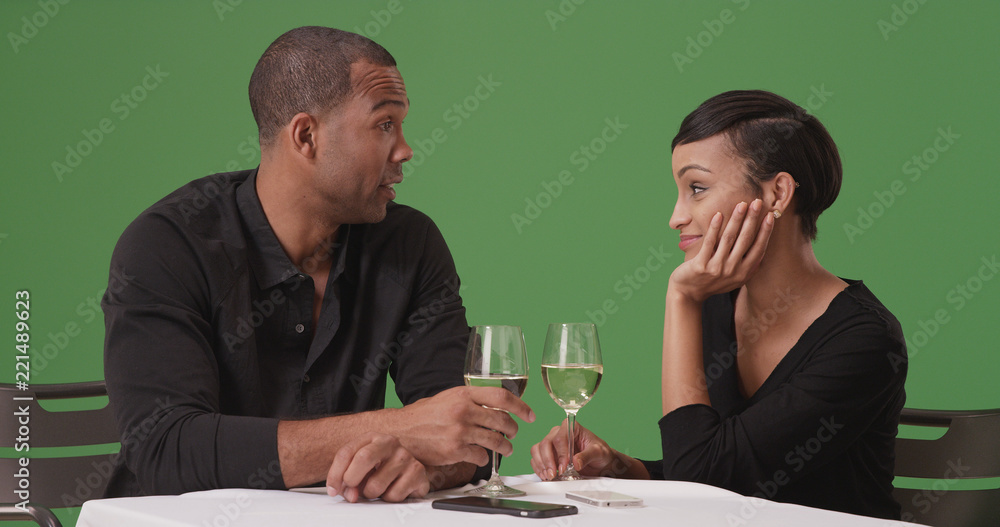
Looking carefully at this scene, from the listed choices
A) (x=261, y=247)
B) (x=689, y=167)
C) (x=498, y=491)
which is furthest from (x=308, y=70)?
(x=498, y=491)

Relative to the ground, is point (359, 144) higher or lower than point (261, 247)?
higher

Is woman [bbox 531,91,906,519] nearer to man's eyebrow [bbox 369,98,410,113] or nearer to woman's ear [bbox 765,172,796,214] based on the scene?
woman's ear [bbox 765,172,796,214]

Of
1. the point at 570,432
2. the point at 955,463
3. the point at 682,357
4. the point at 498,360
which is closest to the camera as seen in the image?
the point at 498,360

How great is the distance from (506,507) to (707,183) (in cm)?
90

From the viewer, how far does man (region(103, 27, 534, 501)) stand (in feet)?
5.17

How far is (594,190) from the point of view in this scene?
3309 mm

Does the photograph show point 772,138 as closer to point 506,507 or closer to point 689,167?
point 689,167

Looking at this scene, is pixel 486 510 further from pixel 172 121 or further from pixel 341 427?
pixel 172 121

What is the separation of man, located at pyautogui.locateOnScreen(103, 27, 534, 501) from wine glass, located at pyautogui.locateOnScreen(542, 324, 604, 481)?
23 cm

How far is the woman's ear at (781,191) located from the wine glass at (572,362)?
2.04 ft

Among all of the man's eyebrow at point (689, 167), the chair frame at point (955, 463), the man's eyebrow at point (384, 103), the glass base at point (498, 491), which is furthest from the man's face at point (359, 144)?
the chair frame at point (955, 463)

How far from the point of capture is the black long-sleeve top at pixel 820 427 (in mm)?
1604

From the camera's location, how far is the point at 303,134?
194 cm

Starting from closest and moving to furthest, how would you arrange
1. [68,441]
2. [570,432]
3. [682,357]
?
[570,432], [682,357], [68,441]
